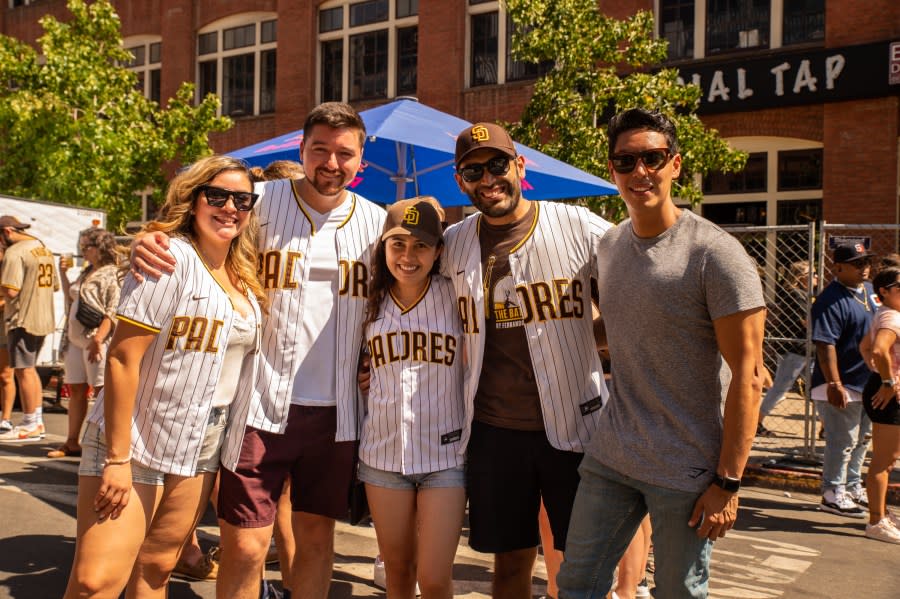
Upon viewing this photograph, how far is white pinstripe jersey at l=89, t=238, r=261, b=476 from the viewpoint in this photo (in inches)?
122

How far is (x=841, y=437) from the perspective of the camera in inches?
281

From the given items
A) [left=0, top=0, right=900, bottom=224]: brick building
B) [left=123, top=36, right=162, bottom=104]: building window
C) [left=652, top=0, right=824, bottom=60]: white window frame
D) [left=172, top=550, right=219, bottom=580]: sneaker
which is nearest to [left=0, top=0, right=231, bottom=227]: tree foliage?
[left=0, top=0, right=900, bottom=224]: brick building

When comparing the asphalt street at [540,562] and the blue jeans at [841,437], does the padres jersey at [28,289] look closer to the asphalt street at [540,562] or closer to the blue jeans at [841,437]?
the asphalt street at [540,562]

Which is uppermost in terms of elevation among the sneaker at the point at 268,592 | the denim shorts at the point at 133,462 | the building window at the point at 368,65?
the building window at the point at 368,65

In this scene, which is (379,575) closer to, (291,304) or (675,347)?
(291,304)

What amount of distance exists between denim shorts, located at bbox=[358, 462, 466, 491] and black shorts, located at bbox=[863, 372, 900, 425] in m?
4.33

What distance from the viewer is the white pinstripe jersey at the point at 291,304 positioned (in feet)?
11.4

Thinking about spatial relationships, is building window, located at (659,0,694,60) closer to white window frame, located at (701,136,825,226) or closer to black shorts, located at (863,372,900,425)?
white window frame, located at (701,136,825,226)

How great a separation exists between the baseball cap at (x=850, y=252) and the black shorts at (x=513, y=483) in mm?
4865

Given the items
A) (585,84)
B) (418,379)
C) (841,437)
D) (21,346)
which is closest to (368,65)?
(585,84)

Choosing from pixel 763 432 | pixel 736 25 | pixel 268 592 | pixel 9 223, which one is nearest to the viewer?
pixel 268 592

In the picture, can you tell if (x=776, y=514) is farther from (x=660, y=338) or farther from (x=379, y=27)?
(x=379, y=27)

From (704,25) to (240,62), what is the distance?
12.5m

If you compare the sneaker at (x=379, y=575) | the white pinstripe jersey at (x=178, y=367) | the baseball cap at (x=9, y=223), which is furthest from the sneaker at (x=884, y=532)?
the baseball cap at (x=9, y=223)
